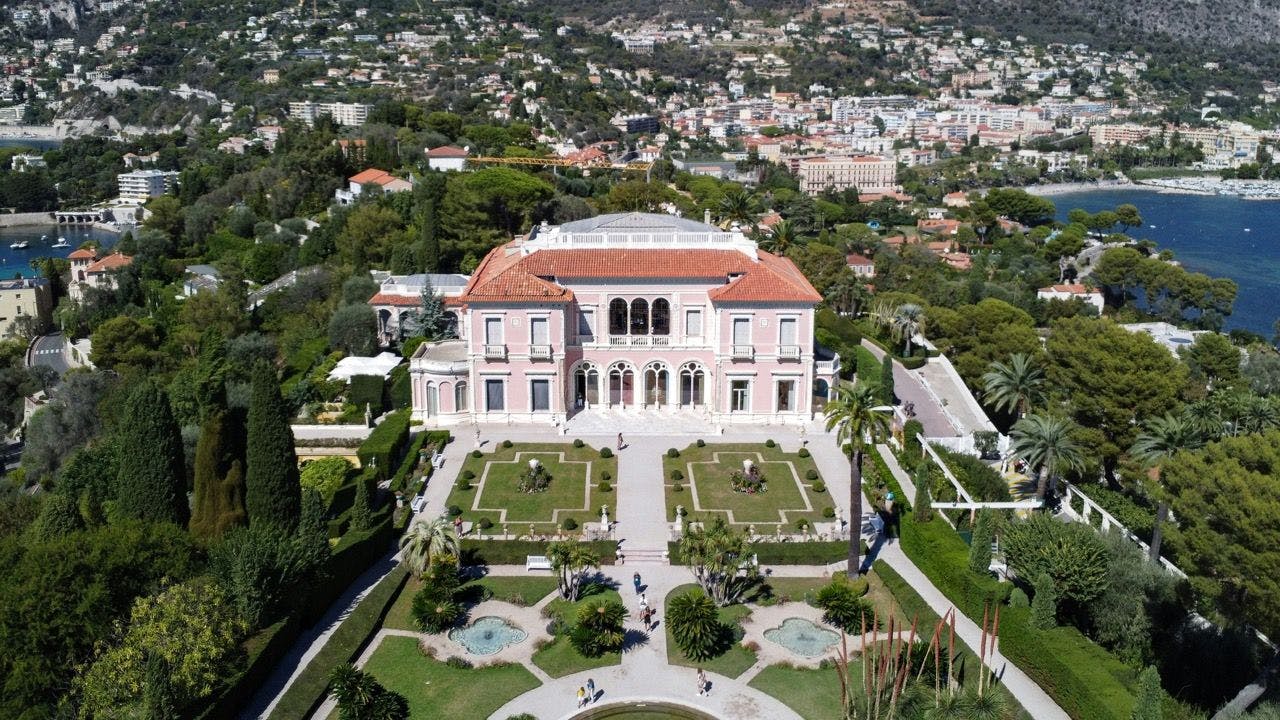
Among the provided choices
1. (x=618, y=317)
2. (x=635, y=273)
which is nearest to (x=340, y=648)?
(x=618, y=317)

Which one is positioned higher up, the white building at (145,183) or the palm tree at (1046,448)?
the palm tree at (1046,448)

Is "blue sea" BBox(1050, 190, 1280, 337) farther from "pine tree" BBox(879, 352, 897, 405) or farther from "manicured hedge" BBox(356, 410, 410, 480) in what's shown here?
"manicured hedge" BBox(356, 410, 410, 480)

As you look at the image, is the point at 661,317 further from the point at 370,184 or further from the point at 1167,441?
the point at 370,184

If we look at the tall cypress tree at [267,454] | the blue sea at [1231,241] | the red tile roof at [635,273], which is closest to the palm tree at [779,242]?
the red tile roof at [635,273]

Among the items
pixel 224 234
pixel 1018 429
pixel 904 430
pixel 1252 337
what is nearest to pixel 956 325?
pixel 904 430

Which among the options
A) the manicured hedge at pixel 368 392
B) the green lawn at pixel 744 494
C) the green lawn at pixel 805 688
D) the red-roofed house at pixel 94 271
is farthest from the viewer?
the red-roofed house at pixel 94 271

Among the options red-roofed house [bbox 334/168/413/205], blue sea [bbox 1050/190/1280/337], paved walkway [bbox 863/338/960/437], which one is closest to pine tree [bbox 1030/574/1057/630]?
paved walkway [bbox 863/338/960/437]

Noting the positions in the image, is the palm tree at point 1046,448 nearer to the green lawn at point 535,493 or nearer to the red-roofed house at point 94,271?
the green lawn at point 535,493
